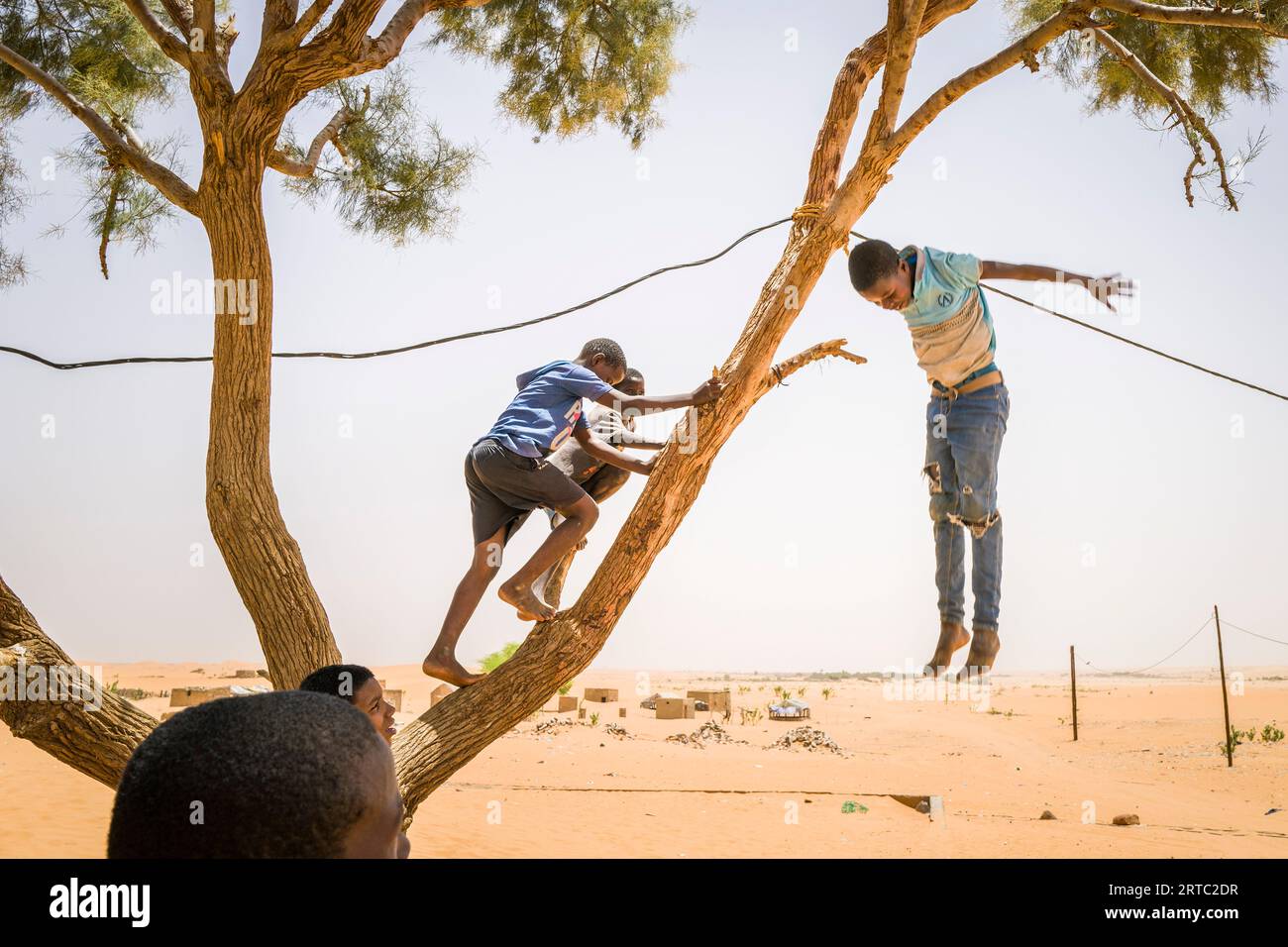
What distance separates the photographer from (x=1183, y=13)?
507cm

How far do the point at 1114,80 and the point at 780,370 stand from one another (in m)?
3.88

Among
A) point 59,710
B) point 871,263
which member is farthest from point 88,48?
point 871,263

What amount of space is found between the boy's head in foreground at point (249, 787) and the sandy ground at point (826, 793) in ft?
14.1

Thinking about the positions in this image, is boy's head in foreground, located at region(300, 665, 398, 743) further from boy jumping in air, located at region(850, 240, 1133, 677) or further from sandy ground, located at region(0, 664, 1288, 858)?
sandy ground, located at region(0, 664, 1288, 858)

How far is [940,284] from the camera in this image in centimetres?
362

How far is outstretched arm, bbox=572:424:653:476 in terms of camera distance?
15.9ft

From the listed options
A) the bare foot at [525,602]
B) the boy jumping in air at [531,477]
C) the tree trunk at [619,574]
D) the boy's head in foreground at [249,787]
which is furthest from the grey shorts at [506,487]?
the boy's head in foreground at [249,787]

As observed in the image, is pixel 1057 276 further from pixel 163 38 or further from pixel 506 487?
pixel 163 38

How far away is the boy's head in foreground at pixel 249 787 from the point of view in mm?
1134

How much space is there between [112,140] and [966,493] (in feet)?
17.4

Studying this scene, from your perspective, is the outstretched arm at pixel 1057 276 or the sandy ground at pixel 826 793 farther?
the sandy ground at pixel 826 793

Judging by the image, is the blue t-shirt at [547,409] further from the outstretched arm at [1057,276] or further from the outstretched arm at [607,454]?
the outstretched arm at [1057,276]

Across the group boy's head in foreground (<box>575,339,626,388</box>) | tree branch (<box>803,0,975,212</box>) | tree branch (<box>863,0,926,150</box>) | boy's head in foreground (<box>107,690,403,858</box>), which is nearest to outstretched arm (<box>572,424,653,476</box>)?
boy's head in foreground (<box>575,339,626,388</box>)
